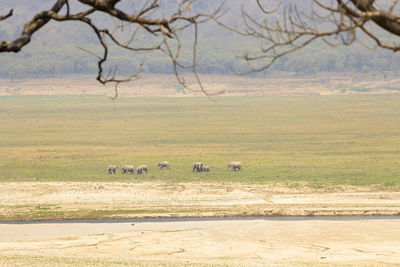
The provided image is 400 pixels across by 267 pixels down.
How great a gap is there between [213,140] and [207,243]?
1666 inches

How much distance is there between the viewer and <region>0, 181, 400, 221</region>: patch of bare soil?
33.3m

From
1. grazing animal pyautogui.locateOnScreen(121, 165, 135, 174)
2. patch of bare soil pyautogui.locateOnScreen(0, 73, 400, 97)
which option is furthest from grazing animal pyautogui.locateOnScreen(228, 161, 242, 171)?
patch of bare soil pyautogui.locateOnScreen(0, 73, 400, 97)

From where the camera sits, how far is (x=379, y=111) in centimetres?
9700

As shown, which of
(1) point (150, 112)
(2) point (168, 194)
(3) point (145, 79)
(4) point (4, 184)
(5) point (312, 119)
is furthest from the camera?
(3) point (145, 79)

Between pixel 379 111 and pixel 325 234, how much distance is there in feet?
239

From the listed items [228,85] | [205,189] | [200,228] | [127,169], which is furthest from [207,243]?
[228,85]

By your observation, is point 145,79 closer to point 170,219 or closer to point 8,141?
point 8,141

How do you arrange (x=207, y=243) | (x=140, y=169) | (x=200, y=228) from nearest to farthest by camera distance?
(x=207, y=243), (x=200, y=228), (x=140, y=169)

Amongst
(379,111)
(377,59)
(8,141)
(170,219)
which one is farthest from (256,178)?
(377,59)

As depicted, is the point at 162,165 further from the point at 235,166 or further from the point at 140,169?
the point at 235,166

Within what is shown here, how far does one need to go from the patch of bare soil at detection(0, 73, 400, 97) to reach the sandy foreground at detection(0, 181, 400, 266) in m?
102

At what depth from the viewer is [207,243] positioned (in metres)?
25.6

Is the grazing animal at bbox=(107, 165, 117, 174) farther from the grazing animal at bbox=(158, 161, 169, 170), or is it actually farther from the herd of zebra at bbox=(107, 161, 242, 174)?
the grazing animal at bbox=(158, 161, 169, 170)

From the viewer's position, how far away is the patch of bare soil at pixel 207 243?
2188 centimetres
